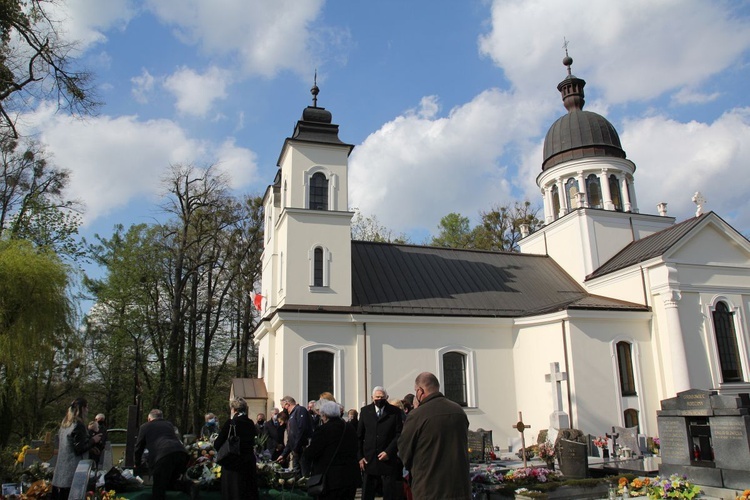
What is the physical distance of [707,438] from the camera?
36.4 ft

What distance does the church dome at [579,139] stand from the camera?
28.1 meters

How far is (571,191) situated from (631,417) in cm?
1233

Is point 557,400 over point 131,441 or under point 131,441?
over

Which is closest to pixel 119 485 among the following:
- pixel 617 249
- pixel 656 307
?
pixel 656 307

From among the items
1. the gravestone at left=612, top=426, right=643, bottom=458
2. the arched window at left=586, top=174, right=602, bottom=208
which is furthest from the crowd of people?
the arched window at left=586, top=174, right=602, bottom=208

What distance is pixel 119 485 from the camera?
29.1 ft

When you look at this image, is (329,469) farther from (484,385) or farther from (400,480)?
(484,385)

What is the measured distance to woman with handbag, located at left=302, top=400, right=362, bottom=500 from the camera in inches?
276

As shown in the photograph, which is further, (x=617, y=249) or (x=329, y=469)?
(x=617, y=249)

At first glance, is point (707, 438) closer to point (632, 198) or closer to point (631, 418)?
point (631, 418)

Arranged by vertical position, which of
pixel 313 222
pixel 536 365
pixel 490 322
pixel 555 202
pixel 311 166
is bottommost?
pixel 536 365

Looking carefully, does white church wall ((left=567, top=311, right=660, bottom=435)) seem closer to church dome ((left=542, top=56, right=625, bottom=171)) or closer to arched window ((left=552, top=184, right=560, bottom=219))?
arched window ((left=552, top=184, right=560, bottom=219))

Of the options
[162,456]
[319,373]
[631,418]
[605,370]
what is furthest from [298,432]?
[631,418]

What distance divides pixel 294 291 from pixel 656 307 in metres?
13.0
